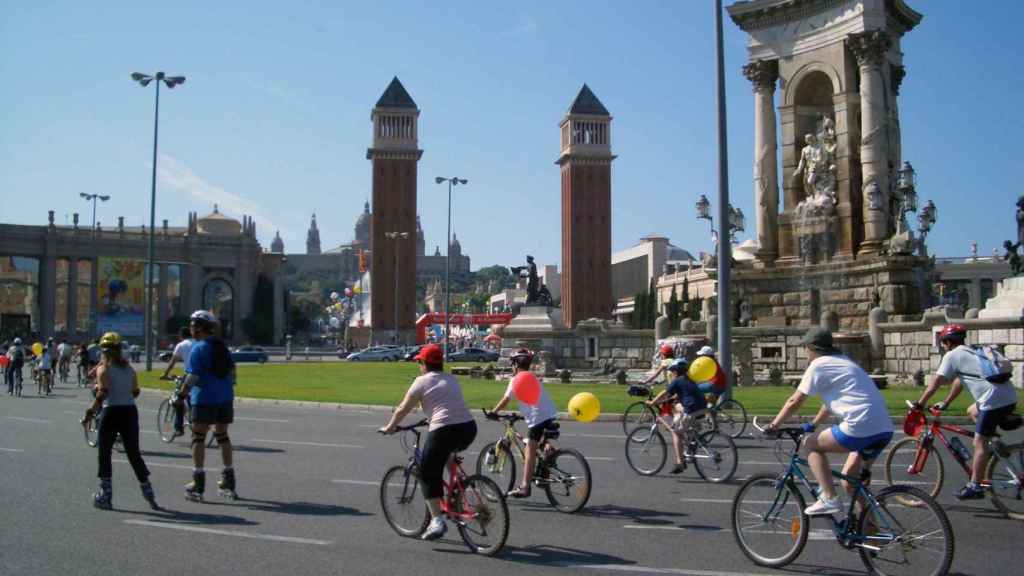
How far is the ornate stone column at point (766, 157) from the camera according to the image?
95.8ft

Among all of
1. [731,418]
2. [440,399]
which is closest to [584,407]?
[440,399]

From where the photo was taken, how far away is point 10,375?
26.7 meters

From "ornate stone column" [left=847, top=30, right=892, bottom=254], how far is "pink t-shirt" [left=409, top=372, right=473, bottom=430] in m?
21.8

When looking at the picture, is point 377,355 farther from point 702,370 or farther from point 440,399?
point 440,399

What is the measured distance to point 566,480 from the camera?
862 centimetres

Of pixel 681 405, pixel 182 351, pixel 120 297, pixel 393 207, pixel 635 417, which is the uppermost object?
pixel 393 207

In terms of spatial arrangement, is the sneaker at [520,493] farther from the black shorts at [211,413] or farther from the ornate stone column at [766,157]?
the ornate stone column at [766,157]

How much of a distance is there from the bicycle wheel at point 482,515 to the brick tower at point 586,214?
334ft

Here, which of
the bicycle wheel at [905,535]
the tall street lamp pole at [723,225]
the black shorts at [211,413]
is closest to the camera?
the bicycle wheel at [905,535]

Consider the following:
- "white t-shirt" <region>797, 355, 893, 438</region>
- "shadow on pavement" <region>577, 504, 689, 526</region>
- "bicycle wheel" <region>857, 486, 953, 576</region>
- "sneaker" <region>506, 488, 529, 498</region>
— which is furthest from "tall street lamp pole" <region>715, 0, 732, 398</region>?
"bicycle wheel" <region>857, 486, 953, 576</region>

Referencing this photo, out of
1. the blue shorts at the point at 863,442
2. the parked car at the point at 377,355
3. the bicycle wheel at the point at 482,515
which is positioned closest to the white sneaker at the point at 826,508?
the blue shorts at the point at 863,442

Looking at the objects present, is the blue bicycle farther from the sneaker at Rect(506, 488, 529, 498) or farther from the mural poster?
the mural poster

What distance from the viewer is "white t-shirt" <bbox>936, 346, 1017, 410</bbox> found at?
8367mm

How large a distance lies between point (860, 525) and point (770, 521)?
0.64 metres
